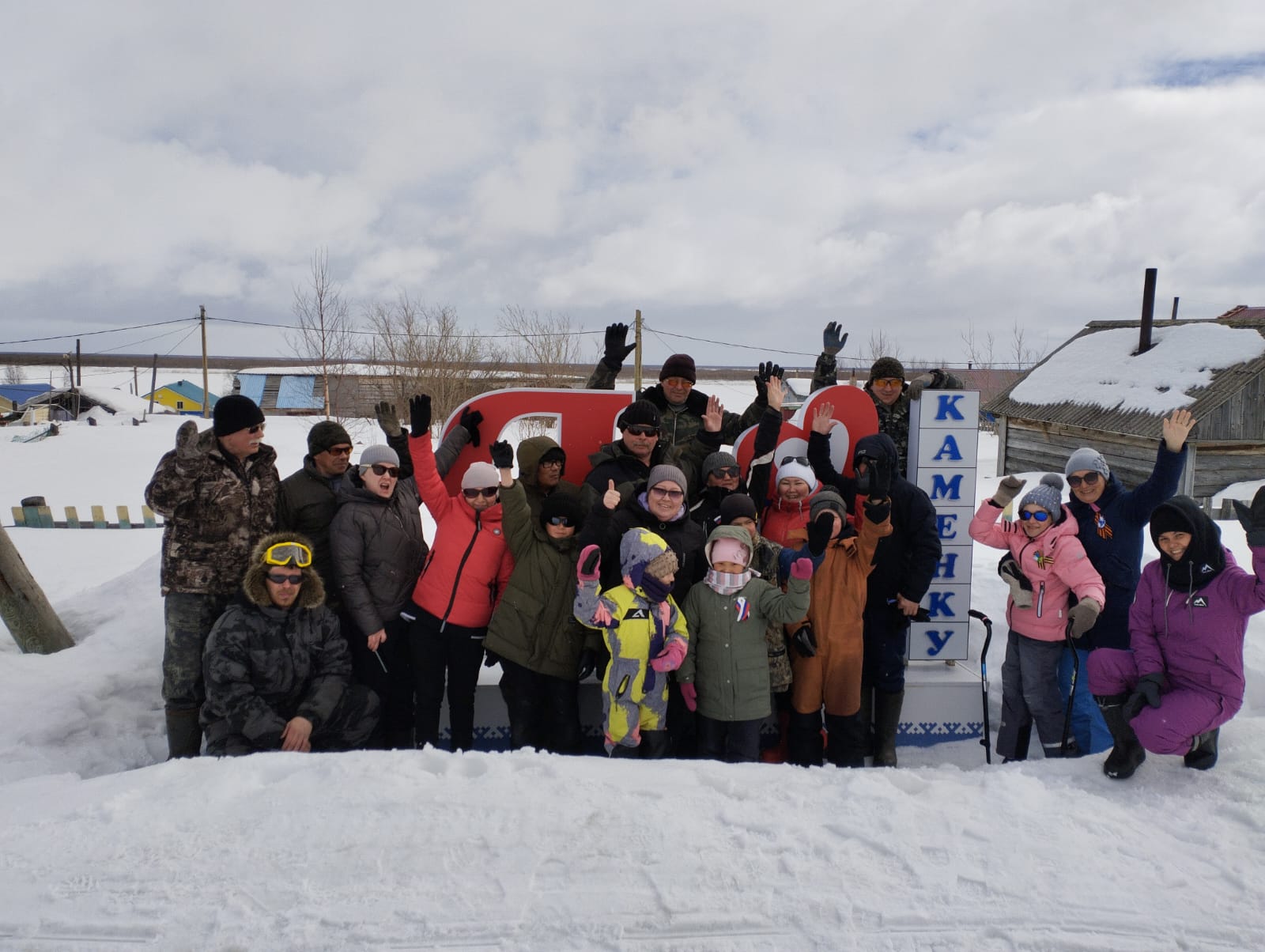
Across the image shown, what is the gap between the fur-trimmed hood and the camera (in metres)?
3.82

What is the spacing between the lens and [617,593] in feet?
12.5

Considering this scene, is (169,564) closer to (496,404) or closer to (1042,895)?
(496,404)

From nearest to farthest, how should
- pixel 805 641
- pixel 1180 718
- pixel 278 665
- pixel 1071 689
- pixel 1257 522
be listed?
1. pixel 1257 522
2. pixel 1180 718
3. pixel 278 665
4. pixel 805 641
5. pixel 1071 689

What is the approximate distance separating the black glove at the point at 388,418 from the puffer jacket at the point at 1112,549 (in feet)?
13.6

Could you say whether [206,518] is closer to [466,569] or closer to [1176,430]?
[466,569]

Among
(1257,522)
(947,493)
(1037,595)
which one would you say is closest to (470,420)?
(947,493)

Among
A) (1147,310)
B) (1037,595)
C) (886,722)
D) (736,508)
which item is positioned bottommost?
(886,722)

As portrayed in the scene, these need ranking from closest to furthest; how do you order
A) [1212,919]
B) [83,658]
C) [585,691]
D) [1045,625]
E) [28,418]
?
[1212,919] → [1045,625] → [585,691] → [83,658] → [28,418]

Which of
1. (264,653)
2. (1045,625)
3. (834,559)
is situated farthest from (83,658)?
(1045,625)

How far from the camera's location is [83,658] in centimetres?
535

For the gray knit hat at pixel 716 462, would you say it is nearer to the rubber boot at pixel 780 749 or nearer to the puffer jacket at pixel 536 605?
the puffer jacket at pixel 536 605

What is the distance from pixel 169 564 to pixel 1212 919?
474 cm

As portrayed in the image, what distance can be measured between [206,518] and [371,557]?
2.88 feet

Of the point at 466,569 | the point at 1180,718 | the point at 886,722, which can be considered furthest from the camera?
the point at 886,722
